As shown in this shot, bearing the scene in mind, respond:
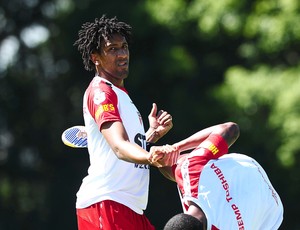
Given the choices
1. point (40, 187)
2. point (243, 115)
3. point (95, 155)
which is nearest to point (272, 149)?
point (243, 115)

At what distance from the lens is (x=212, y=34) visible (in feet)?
61.0

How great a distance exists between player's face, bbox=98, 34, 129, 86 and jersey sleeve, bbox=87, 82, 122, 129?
0.13 meters

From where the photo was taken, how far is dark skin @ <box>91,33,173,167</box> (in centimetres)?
643

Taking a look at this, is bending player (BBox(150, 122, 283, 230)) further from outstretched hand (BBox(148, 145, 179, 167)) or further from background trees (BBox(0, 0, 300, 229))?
background trees (BBox(0, 0, 300, 229))

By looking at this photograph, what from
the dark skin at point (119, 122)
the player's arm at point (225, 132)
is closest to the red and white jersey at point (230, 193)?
the player's arm at point (225, 132)

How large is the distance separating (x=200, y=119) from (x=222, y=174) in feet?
40.4

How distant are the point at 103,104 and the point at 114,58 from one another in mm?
402

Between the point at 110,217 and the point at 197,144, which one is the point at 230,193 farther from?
the point at 110,217

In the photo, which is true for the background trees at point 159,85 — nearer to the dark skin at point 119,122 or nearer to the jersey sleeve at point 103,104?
the dark skin at point 119,122

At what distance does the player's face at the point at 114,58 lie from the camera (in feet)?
23.1

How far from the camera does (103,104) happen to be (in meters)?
6.77

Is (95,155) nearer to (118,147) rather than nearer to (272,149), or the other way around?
(118,147)

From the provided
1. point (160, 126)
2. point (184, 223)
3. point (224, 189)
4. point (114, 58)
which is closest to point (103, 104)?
point (114, 58)

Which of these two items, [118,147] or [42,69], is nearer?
[118,147]
